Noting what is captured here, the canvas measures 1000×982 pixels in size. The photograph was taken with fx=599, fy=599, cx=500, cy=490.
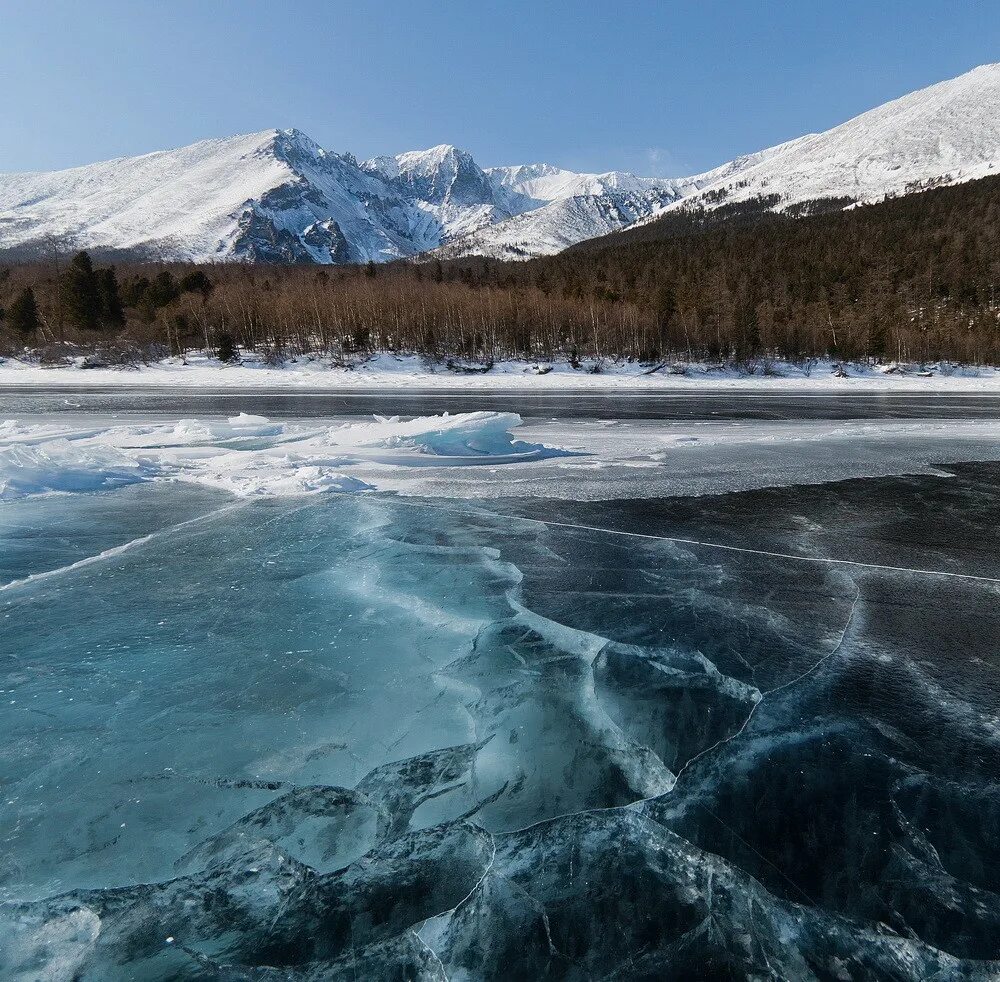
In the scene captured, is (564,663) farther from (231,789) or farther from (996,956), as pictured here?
(996,956)

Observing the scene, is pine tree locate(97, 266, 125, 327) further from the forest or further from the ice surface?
the ice surface

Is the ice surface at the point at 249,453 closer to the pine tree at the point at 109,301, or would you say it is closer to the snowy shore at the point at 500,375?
the snowy shore at the point at 500,375

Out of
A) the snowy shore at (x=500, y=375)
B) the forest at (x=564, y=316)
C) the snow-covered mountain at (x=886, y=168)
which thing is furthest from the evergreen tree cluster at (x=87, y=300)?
the snow-covered mountain at (x=886, y=168)

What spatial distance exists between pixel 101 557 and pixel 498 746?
4696 mm

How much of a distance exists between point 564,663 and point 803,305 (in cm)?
7330

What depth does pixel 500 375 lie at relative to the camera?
47.2 meters

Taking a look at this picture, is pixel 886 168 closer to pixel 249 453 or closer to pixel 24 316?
pixel 24 316

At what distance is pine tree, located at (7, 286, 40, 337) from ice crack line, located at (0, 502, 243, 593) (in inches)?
2436

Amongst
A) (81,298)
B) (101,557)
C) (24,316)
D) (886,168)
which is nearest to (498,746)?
→ (101,557)

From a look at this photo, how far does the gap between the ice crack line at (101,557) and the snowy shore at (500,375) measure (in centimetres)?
2756

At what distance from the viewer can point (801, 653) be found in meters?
4.03

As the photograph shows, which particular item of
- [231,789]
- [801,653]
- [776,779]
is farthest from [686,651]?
[231,789]

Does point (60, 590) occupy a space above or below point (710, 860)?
above

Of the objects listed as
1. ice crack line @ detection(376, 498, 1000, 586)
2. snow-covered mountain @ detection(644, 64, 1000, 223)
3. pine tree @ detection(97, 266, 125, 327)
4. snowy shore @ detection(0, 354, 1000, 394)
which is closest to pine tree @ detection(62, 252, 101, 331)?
pine tree @ detection(97, 266, 125, 327)
